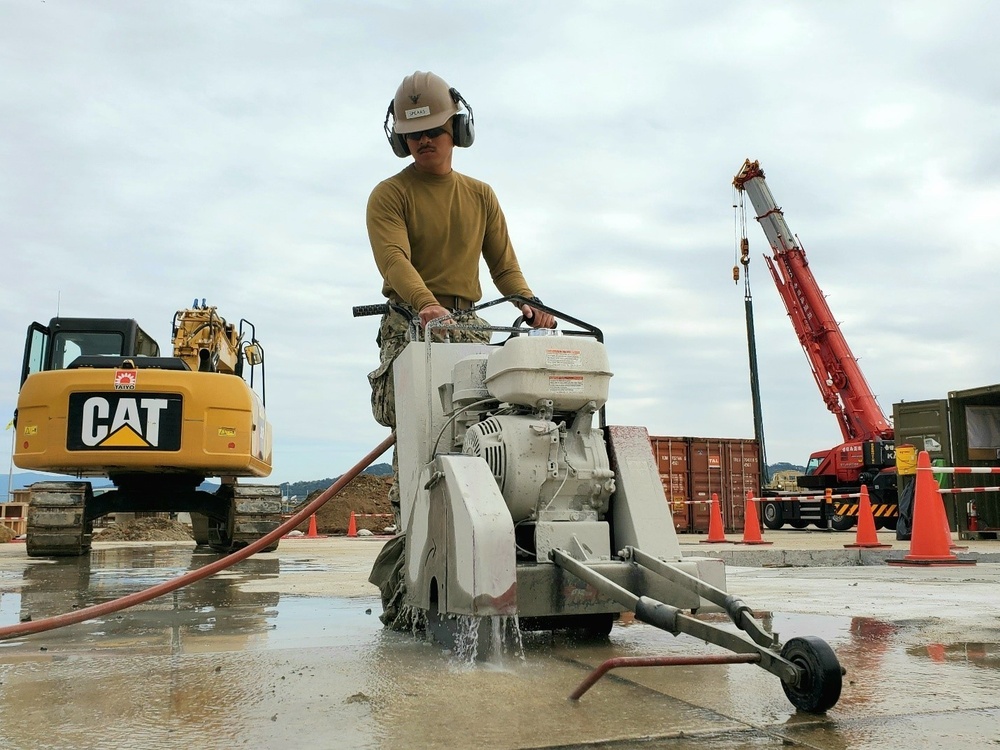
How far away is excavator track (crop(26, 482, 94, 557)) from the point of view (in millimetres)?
9812

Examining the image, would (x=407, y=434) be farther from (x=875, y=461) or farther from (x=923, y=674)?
(x=875, y=461)

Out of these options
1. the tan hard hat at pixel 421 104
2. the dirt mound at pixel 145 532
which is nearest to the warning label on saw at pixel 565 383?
the tan hard hat at pixel 421 104

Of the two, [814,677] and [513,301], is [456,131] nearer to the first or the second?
[513,301]

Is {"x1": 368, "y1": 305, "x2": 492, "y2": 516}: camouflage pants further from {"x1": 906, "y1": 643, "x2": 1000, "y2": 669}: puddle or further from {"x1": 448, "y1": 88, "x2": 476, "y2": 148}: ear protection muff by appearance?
{"x1": 906, "y1": 643, "x2": 1000, "y2": 669}: puddle

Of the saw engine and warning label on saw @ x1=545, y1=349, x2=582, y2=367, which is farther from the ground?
warning label on saw @ x1=545, y1=349, x2=582, y2=367

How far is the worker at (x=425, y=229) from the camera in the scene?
4.15m

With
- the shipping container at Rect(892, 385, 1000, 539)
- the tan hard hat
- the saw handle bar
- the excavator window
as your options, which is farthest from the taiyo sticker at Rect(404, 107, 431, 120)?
the shipping container at Rect(892, 385, 1000, 539)

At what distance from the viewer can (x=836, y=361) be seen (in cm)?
2128

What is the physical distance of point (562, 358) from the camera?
344 centimetres

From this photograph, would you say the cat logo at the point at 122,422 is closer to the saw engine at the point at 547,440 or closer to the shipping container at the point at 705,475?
the saw engine at the point at 547,440

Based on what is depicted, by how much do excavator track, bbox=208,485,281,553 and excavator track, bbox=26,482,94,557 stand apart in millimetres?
1539

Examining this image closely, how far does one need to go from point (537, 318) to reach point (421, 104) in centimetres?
107

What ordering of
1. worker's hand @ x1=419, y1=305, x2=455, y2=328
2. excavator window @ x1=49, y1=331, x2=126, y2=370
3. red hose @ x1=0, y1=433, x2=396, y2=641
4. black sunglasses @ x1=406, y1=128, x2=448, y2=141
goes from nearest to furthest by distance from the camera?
red hose @ x1=0, y1=433, x2=396, y2=641 → worker's hand @ x1=419, y1=305, x2=455, y2=328 → black sunglasses @ x1=406, y1=128, x2=448, y2=141 → excavator window @ x1=49, y1=331, x2=126, y2=370

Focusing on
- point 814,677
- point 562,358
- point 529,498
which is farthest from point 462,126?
point 814,677
